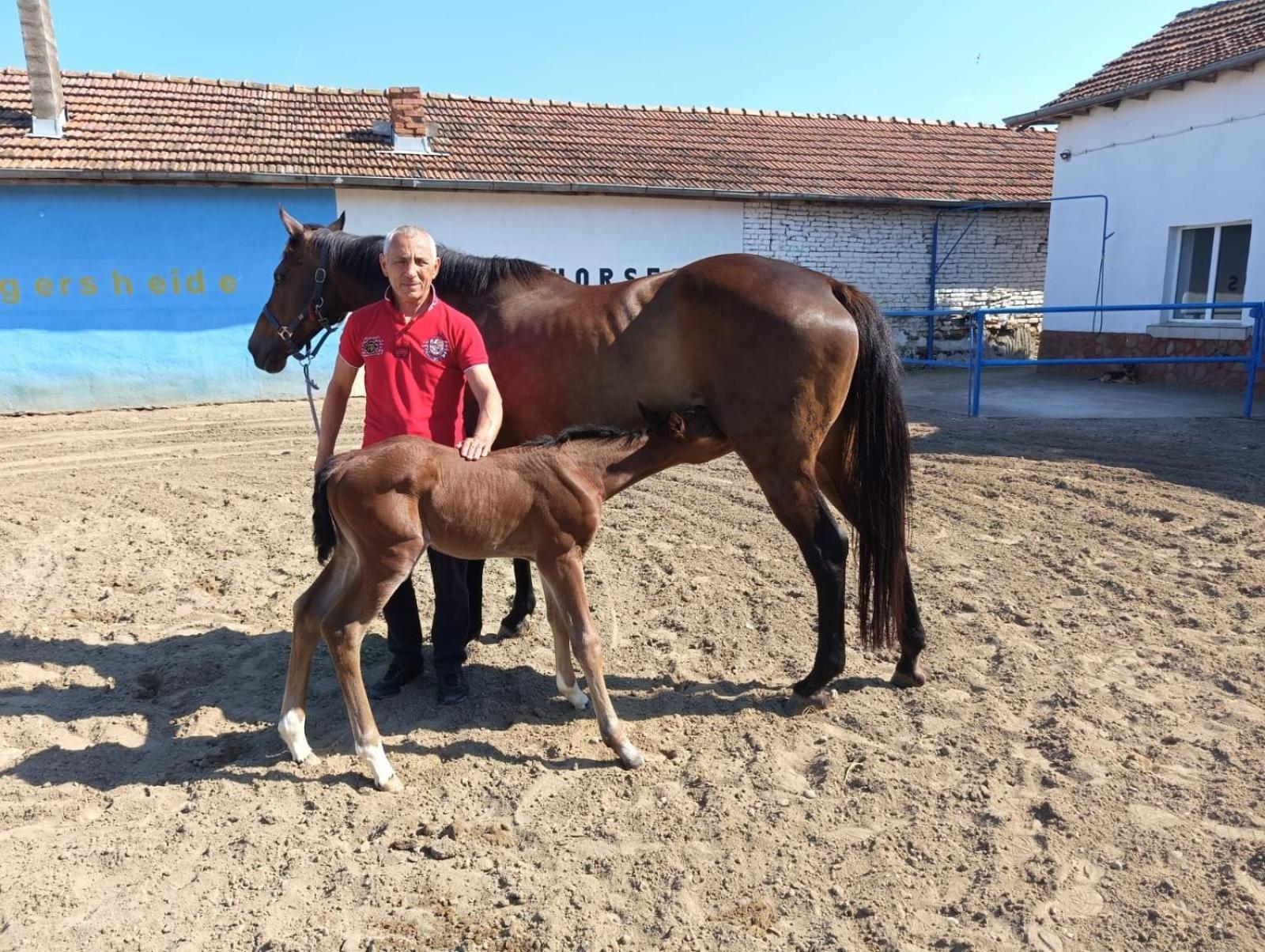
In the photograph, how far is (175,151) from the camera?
1140cm

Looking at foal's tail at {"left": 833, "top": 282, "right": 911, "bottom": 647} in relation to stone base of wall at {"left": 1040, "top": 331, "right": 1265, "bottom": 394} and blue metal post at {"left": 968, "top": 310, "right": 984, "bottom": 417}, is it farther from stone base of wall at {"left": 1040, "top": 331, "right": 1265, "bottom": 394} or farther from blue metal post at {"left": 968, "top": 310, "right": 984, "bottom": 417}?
stone base of wall at {"left": 1040, "top": 331, "right": 1265, "bottom": 394}

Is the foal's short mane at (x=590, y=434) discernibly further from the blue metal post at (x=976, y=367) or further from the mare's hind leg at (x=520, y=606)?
the blue metal post at (x=976, y=367)

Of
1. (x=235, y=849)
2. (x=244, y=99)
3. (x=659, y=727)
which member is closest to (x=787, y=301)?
(x=659, y=727)

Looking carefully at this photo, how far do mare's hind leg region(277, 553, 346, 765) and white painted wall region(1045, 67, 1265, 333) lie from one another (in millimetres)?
12535

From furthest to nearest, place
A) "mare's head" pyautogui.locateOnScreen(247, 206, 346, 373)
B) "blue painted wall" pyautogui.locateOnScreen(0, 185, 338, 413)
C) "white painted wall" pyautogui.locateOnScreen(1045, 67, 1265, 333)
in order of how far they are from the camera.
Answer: "white painted wall" pyautogui.locateOnScreen(1045, 67, 1265, 333) → "blue painted wall" pyautogui.locateOnScreen(0, 185, 338, 413) → "mare's head" pyautogui.locateOnScreen(247, 206, 346, 373)

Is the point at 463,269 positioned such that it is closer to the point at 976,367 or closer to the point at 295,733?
the point at 295,733

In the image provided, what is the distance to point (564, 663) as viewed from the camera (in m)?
3.39

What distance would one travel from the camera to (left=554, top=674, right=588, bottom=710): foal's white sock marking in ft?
11.2

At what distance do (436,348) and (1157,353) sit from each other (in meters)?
12.6

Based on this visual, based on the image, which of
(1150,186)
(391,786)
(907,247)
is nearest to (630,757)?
(391,786)

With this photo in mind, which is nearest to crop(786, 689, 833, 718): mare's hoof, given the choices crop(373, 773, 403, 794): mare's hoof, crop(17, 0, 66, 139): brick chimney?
crop(373, 773, 403, 794): mare's hoof

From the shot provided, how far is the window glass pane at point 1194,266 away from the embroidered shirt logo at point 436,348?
12638 millimetres

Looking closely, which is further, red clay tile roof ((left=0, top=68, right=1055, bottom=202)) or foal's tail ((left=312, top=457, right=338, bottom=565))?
red clay tile roof ((left=0, top=68, right=1055, bottom=202))

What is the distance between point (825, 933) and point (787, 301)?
2.29 meters
